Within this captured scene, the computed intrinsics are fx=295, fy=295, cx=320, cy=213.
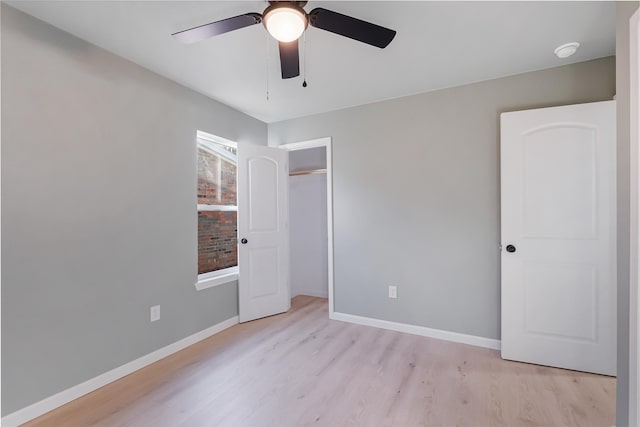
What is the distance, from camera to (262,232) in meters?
3.46

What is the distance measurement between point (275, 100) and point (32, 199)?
7.01 feet

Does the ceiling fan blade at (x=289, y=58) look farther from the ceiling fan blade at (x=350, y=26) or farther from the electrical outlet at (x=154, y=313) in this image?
the electrical outlet at (x=154, y=313)

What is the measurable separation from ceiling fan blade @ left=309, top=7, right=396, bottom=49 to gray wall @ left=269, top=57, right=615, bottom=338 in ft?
5.20

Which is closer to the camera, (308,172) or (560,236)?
(560,236)

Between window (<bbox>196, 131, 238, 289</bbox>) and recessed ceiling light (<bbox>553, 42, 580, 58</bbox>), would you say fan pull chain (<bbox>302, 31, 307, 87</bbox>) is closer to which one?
window (<bbox>196, 131, 238, 289</bbox>)

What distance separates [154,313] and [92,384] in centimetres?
58

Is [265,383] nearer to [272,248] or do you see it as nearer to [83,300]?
[83,300]

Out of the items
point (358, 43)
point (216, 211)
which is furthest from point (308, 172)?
point (358, 43)

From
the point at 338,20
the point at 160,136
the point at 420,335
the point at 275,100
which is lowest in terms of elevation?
the point at 420,335

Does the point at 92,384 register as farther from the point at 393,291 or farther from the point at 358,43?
the point at 358,43

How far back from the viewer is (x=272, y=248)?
3.56 m

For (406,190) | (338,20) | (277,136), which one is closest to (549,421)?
(406,190)

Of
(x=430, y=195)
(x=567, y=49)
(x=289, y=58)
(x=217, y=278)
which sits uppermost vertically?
(x=567, y=49)

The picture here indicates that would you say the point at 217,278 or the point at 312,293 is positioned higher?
the point at 217,278
